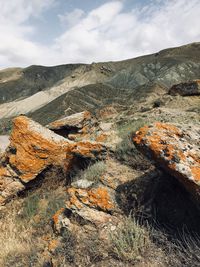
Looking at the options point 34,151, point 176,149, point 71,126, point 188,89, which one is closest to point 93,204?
point 176,149

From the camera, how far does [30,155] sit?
7609mm

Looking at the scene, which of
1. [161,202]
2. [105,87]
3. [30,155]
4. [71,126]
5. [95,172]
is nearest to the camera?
[161,202]

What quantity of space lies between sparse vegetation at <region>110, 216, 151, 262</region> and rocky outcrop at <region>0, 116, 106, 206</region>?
3061mm

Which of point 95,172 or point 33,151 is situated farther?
point 33,151

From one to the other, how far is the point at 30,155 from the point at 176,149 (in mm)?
4507

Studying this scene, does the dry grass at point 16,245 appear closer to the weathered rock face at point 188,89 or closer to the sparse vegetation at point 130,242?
the sparse vegetation at point 130,242

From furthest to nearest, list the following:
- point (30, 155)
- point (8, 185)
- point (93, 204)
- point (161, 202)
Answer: point (30, 155) < point (8, 185) < point (93, 204) < point (161, 202)

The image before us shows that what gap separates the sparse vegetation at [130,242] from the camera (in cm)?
398

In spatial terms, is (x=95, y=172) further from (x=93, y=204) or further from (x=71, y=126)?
(x=71, y=126)

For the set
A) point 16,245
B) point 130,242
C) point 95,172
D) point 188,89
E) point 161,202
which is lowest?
point 16,245

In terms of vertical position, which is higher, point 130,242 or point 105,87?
point 105,87

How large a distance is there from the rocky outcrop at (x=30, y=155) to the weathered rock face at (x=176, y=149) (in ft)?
9.74

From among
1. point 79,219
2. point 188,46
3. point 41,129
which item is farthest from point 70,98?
point 188,46

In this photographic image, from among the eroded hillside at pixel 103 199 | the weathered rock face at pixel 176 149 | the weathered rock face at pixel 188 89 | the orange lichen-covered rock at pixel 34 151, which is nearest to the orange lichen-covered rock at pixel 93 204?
the eroded hillside at pixel 103 199
